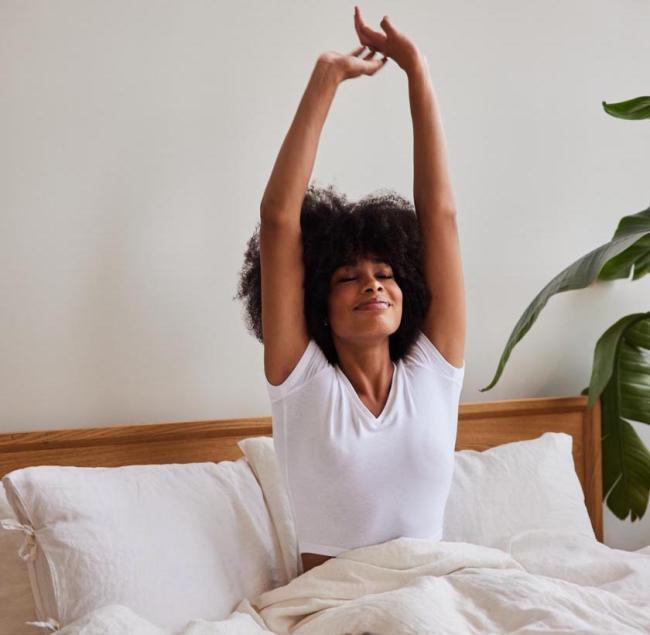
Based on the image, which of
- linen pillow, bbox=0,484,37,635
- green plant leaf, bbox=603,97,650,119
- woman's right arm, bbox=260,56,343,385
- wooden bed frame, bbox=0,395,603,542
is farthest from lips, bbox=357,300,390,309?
green plant leaf, bbox=603,97,650,119

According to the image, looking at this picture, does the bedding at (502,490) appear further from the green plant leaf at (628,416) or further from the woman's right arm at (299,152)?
the woman's right arm at (299,152)

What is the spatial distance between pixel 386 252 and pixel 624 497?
1.10 meters

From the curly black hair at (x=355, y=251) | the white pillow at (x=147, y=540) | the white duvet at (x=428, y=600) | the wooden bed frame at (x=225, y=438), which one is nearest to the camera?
the white duvet at (x=428, y=600)

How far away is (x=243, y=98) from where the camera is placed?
201 centimetres

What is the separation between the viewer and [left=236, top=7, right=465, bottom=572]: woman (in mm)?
1505

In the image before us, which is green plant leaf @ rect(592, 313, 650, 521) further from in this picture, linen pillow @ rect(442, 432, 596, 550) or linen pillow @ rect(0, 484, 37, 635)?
linen pillow @ rect(0, 484, 37, 635)

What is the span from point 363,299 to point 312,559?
443 mm

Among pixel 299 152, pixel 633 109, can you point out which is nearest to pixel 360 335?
pixel 299 152

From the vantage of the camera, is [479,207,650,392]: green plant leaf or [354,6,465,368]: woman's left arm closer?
[354,6,465,368]: woman's left arm

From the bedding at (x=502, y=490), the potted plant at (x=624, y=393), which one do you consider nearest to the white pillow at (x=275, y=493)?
the bedding at (x=502, y=490)

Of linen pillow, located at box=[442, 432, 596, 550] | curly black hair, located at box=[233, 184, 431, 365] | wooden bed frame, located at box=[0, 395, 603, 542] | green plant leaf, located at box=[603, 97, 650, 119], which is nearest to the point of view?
curly black hair, located at box=[233, 184, 431, 365]

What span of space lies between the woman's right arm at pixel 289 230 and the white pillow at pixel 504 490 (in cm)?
29

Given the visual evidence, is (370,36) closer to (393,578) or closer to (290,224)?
(290,224)

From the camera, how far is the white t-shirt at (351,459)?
1.50 metres
